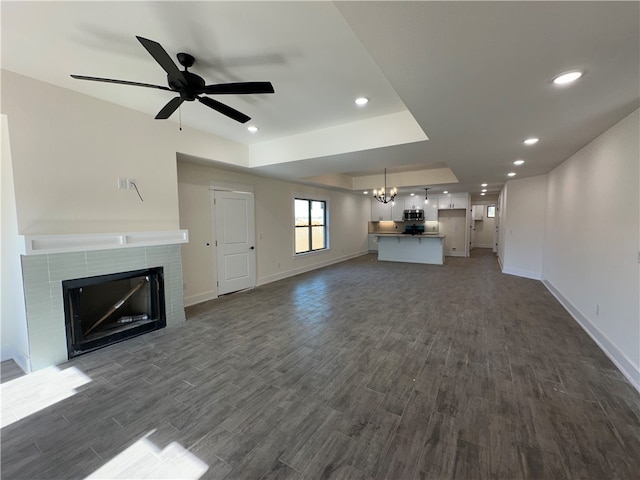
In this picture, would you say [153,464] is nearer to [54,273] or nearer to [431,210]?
[54,273]

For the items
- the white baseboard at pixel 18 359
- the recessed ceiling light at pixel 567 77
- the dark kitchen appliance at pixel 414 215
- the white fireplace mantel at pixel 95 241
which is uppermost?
the recessed ceiling light at pixel 567 77

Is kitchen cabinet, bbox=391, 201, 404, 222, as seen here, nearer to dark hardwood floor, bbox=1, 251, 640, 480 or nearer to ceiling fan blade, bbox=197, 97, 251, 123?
dark hardwood floor, bbox=1, 251, 640, 480

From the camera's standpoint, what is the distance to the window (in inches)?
298

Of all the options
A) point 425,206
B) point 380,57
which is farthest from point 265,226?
point 425,206

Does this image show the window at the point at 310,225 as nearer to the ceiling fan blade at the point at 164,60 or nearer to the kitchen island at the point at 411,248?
the kitchen island at the point at 411,248

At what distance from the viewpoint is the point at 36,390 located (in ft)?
7.82

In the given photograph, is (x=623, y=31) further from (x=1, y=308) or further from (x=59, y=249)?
(x=1, y=308)

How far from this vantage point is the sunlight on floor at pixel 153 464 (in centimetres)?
158

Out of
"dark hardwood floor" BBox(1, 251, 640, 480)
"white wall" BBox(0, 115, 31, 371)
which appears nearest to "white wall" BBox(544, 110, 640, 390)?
"dark hardwood floor" BBox(1, 251, 640, 480)

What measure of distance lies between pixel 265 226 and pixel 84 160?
362cm

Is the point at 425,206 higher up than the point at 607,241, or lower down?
higher up

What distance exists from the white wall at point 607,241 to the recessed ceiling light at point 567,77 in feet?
3.83

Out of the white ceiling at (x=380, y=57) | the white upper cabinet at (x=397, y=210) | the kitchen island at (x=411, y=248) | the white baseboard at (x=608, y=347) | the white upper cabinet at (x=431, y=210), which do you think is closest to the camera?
the white ceiling at (x=380, y=57)

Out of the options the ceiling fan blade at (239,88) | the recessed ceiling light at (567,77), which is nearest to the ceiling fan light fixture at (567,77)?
the recessed ceiling light at (567,77)
